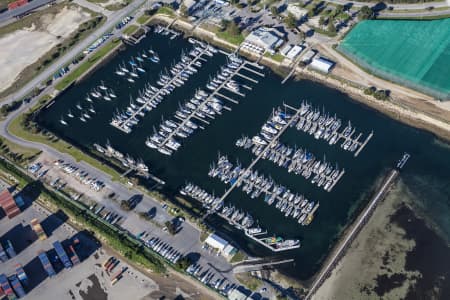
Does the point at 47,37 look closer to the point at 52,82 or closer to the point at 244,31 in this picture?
the point at 52,82

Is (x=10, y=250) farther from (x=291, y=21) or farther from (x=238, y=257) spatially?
(x=291, y=21)

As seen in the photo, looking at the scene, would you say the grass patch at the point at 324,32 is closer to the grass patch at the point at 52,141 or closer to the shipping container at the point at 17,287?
the grass patch at the point at 52,141

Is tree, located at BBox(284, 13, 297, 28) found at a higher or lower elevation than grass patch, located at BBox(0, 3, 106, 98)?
higher

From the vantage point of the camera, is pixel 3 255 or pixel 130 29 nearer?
pixel 3 255

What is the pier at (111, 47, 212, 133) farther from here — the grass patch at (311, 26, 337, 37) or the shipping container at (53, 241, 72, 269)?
the shipping container at (53, 241, 72, 269)

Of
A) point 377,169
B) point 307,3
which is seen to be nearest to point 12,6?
point 307,3

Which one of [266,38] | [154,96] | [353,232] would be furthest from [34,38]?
[353,232]

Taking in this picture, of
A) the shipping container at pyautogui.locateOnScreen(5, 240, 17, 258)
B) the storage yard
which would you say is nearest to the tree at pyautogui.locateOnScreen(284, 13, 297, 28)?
Result: the storage yard
